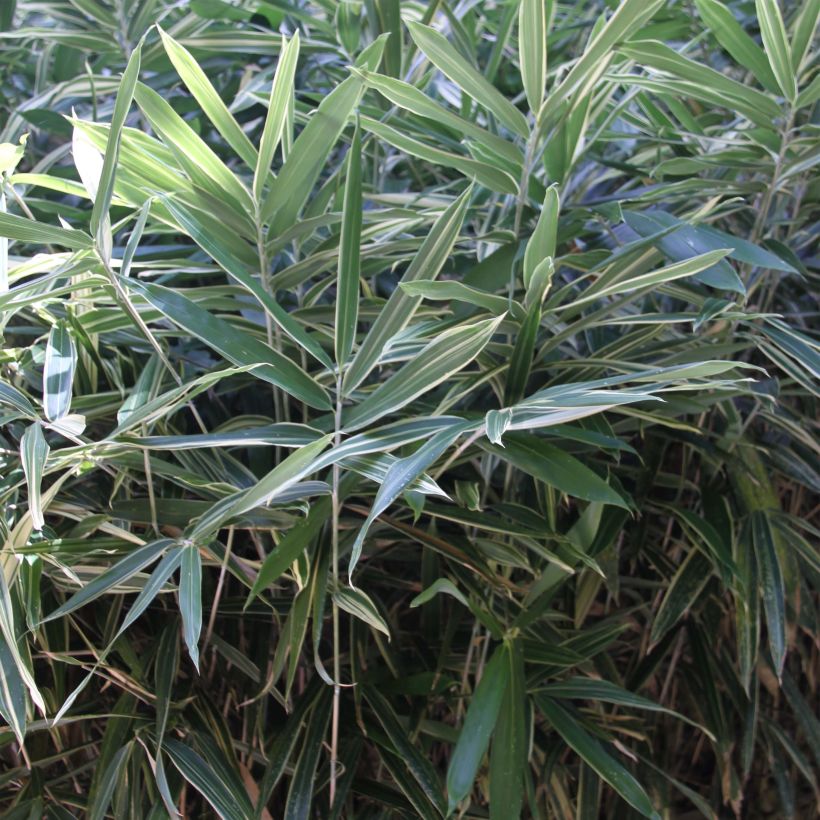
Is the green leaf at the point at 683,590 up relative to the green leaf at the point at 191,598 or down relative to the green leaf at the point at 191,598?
down

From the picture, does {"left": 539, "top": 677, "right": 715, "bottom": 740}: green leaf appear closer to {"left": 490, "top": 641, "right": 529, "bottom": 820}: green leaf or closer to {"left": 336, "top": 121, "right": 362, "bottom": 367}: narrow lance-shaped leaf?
{"left": 490, "top": 641, "right": 529, "bottom": 820}: green leaf

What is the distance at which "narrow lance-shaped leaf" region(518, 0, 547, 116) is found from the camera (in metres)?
0.64

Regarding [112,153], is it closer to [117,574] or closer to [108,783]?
[117,574]

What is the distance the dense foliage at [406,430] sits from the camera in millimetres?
625

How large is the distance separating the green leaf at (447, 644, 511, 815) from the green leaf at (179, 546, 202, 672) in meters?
0.23

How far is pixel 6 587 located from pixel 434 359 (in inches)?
13.0

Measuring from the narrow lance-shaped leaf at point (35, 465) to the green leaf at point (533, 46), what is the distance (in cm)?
43

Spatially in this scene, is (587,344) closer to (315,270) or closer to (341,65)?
(315,270)

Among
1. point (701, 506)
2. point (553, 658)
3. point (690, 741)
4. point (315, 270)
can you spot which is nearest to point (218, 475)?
point (315, 270)

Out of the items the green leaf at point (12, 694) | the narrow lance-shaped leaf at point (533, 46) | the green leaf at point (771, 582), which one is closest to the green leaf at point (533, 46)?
the narrow lance-shaped leaf at point (533, 46)

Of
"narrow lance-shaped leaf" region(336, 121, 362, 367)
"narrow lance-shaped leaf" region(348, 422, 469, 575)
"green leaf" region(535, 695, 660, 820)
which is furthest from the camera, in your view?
"green leaf" region(535, 695, 660, 820)

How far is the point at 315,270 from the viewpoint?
752 millimetres

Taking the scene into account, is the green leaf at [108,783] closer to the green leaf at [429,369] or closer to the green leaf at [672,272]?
the green leaf at [429,369]

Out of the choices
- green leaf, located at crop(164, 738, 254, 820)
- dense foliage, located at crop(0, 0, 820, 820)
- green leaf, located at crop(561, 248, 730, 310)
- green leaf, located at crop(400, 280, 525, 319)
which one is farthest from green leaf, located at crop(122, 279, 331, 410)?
green leaf, located at crop(164, 738, 254, 820)
